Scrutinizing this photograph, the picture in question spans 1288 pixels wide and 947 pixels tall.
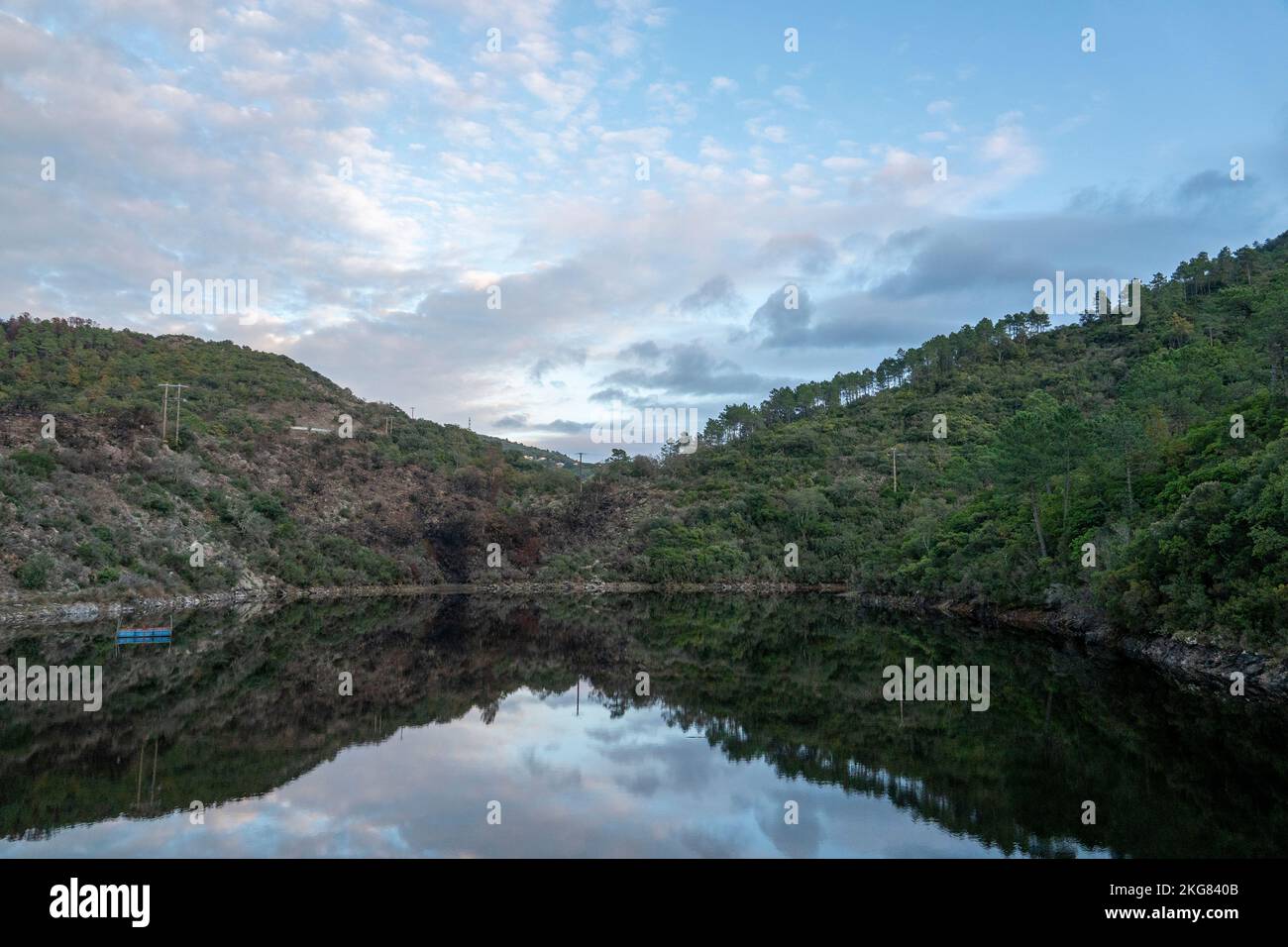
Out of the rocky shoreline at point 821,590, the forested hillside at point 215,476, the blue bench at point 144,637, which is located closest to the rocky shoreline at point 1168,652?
the rocky shoreline at point 821,590

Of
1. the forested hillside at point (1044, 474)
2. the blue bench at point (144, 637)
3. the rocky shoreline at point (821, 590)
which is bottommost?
the rocky shoreline at point (821, 590)

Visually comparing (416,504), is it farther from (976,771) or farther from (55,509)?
(976,771)

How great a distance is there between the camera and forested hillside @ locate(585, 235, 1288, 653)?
23484 mm

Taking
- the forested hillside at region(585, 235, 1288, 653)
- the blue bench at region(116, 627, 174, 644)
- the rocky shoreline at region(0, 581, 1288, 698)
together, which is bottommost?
the rocky shoreline at region(0, 581, 1288, 698)

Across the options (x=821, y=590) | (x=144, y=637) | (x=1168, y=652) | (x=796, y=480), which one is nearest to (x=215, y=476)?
(x=144, y=637)

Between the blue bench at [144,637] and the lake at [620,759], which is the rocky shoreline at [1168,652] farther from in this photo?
the blue bench at [144,637]

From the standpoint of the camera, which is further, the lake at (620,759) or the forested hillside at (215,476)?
the forested hillside at (215,476)

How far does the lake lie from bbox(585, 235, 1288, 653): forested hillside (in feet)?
12.9

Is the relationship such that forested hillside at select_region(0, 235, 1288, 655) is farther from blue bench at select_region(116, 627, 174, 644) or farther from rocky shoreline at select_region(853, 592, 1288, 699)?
blue bench at select_region(116, 627, 174, 644)

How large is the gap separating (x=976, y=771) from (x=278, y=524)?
170 feet

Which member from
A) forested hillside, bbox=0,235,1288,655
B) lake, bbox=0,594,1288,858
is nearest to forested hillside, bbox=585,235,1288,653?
forested hillside, bbox=0,235,1288,655

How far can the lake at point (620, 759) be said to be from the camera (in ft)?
32.1

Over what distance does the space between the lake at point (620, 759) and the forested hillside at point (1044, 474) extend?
12.9 feet

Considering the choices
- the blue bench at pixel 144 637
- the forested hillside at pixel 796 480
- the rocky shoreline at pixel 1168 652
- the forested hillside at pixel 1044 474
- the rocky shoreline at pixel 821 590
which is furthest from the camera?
the forested hillside at pixel 796 480
